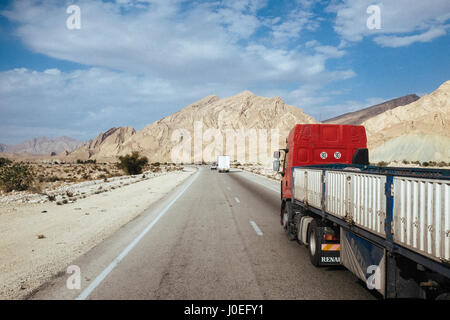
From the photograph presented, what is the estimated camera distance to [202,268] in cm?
639

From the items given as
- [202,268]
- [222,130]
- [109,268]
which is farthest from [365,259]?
[222,130]

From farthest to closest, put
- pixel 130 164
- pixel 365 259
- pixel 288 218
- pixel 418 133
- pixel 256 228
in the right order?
pixel 418 133, pixel 130 164, pixel 256 228, pixel 288 218, pixel 365 259

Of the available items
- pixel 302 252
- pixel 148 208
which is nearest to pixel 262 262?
pixel 302 252

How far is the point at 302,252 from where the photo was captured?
773cm

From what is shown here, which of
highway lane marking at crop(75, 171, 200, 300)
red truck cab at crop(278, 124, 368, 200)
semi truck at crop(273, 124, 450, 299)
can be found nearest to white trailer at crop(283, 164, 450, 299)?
semi truck at crop(273, 124, 450, 299)

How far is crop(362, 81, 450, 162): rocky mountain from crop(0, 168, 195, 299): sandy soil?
69.7 meters

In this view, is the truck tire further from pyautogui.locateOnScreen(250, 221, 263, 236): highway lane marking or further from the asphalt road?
pyautogui.locateOnScreen(250, 221, 263, 236): highway lane marking

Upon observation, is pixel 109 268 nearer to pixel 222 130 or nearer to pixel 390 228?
pixel 390 228

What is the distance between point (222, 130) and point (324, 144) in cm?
13985

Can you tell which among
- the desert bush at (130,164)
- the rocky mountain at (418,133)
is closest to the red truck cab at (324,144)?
the desert bush at (130,164)

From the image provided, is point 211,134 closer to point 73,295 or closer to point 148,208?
point 148,208

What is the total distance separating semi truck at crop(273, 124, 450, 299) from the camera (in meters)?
3.40
